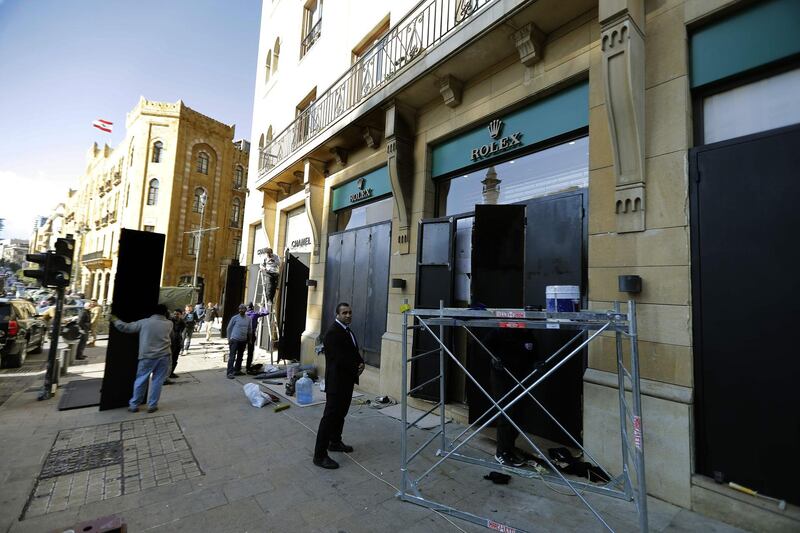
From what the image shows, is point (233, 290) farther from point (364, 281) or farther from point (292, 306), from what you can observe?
point (364, 281)

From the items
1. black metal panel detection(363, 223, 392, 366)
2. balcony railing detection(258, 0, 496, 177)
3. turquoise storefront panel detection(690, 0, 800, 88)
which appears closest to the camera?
turquoise storefront panel detection(690, 0, 800, 88)

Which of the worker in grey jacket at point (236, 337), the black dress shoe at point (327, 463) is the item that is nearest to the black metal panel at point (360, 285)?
the worker in grey jacket at point (236, 337)

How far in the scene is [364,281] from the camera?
9.94 meters

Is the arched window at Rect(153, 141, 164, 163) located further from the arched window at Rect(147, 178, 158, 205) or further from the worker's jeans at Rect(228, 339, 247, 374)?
the worker's jeans at Rect(228, 339, 247, 374)

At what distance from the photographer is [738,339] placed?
3883 millimetres

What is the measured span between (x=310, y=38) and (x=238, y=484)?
598 inches

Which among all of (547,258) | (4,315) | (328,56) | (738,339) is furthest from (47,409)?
(328,56)

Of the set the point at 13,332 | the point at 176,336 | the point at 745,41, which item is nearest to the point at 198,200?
the point at 13,332

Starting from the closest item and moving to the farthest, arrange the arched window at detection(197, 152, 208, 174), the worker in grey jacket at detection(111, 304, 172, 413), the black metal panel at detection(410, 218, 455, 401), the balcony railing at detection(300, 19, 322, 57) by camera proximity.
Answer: the worker in grey jacket at detection(111, 304, 172, 413), the black metal panel at detection(410, 218, 455, 401), the balcony railing at detection(300, 19, 322, 57), the arched window at detection(197, 152, 208, 174)

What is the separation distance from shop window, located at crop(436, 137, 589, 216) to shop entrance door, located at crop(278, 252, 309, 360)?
6.18m

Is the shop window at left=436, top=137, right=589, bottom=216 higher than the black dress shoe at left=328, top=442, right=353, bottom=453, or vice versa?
the shop window at left=436, top=137, right=589, bottom=216

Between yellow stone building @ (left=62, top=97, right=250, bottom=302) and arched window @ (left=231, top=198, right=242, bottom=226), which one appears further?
arched window @ (left=231, top=198, right=242, bottom=226)

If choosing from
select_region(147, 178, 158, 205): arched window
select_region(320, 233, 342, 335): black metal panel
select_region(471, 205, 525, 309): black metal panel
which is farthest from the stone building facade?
select_region(147, 178, 158, 205): arched window

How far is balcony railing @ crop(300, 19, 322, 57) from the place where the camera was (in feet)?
45.3
